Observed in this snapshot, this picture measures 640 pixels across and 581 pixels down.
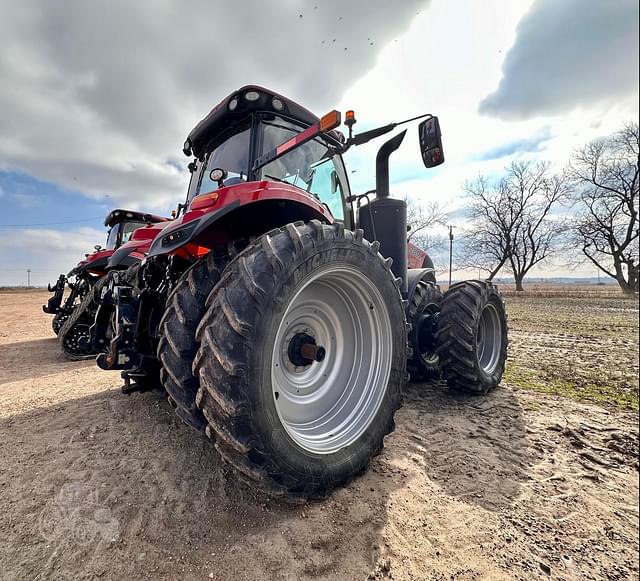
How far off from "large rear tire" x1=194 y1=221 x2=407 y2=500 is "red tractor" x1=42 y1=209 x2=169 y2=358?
1.77 meters

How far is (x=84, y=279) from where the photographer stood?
20.2 feet

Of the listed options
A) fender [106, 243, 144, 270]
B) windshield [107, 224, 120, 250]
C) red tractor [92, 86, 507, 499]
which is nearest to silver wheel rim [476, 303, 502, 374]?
red tractor [92, 86, 507, 499]

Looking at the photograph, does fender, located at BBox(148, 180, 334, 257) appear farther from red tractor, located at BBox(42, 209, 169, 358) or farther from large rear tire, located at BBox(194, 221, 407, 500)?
red tractor, located at BBox(42, 209, 169, 358)

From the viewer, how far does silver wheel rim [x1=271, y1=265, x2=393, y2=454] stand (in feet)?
6.59

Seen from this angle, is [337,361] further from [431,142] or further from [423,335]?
[431,142]

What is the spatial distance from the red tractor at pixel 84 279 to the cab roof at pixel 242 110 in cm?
103

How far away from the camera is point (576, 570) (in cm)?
141

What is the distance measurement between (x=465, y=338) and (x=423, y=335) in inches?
19.7

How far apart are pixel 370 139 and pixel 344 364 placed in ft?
5.07

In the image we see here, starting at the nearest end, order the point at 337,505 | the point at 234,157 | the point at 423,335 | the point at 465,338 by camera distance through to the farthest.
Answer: the point at 337,505
the point at 234,157
the point at 465,338
the point at 423,335

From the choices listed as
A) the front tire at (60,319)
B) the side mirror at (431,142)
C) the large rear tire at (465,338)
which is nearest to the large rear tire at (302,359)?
the side mirror at (431,142)

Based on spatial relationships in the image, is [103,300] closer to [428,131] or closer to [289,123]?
[289,123]

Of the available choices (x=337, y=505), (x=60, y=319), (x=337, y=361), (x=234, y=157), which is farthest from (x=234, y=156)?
(x=60, y=319)

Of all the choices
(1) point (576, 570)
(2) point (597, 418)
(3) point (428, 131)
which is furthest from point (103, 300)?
(2) point (597, 418)
